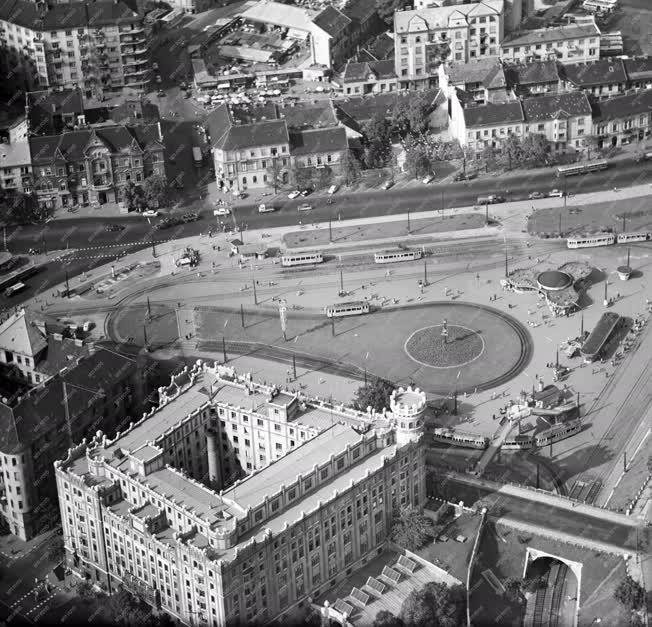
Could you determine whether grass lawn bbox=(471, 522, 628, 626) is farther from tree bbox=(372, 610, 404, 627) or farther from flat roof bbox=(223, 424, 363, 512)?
flat roof bbox=(223, 424, 363, 512)

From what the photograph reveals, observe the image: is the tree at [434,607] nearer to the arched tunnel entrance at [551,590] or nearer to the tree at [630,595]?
the arched tunnel entrance at [551,590]

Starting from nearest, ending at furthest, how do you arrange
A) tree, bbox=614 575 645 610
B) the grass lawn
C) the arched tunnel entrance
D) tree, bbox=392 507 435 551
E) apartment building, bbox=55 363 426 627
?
apartment building, bbox=55 363 426 627, tree, bbox=614 575 645 610, the grass lawn, the arched tunnel entrance, tree, bbox=392 507 435 551

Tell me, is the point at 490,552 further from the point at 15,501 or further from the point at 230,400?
the point at 15,501

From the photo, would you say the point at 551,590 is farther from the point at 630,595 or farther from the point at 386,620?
the point at 386,620

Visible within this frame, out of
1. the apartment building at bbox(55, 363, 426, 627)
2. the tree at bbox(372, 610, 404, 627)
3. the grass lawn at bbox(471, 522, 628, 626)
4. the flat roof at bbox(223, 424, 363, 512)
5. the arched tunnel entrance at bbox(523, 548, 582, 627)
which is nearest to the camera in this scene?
the apartment building at bbox(55, 363, 426, 627)

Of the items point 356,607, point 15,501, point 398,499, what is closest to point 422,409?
point 398,499

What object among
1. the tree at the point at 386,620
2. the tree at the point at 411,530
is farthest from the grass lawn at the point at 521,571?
the tree at the point at 386,620

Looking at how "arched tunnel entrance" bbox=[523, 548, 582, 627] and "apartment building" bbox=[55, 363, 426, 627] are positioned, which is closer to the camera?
"apartment building" bbox=[55, 363, 426, 627]

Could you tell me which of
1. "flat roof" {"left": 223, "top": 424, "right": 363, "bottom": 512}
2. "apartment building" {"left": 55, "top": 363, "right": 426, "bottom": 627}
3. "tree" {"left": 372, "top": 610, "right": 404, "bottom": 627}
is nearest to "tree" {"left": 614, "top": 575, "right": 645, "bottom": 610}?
"tree" {"left": 372, "top": 610, "right": 404, "bottom": 627}
